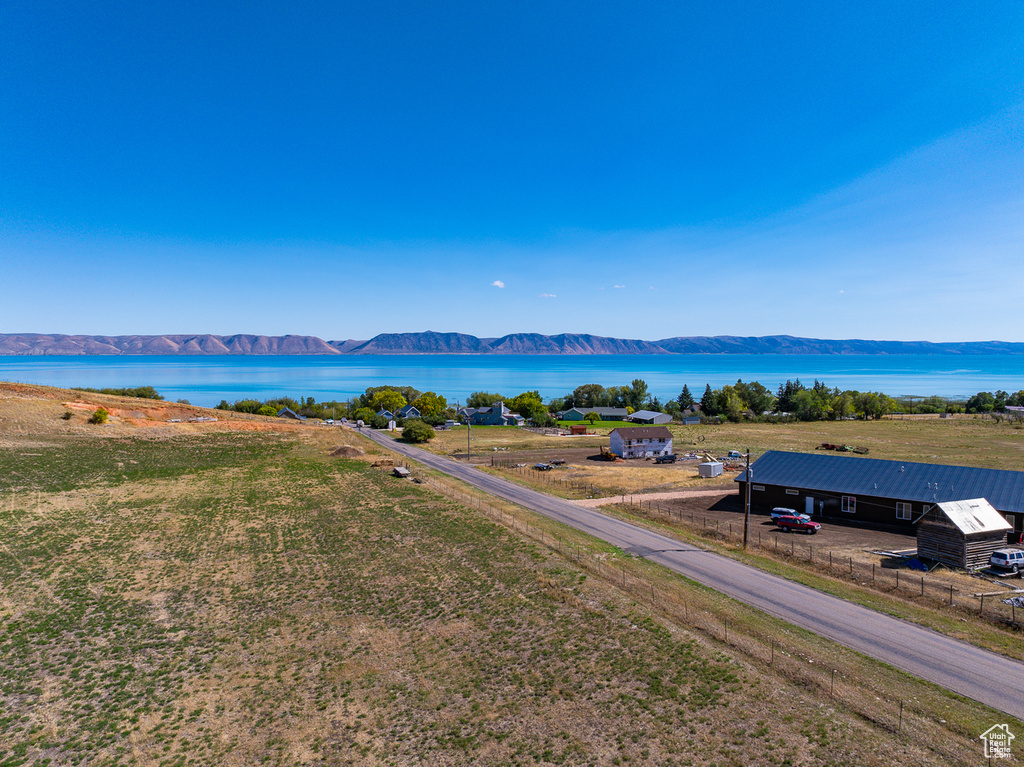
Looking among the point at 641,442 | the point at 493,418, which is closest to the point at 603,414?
the point at 493,418

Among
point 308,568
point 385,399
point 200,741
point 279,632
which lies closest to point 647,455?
point 308,568

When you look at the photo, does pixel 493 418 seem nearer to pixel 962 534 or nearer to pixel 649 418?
pixel 649 418

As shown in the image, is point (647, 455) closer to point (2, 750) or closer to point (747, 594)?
point (747, 594)

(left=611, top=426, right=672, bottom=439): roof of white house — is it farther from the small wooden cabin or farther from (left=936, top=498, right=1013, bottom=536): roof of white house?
(left=936, top=498, right=1013, bottom=536): roof of white house

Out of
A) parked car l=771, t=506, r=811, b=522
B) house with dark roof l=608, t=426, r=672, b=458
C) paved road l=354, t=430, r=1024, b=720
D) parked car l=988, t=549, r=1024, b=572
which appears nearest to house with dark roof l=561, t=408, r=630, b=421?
house with dark roof l=608, t=426, r=672, b=458

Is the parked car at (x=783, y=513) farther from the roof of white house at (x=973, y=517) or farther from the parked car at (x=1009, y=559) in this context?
the parked car at (x=1009, y=559)
